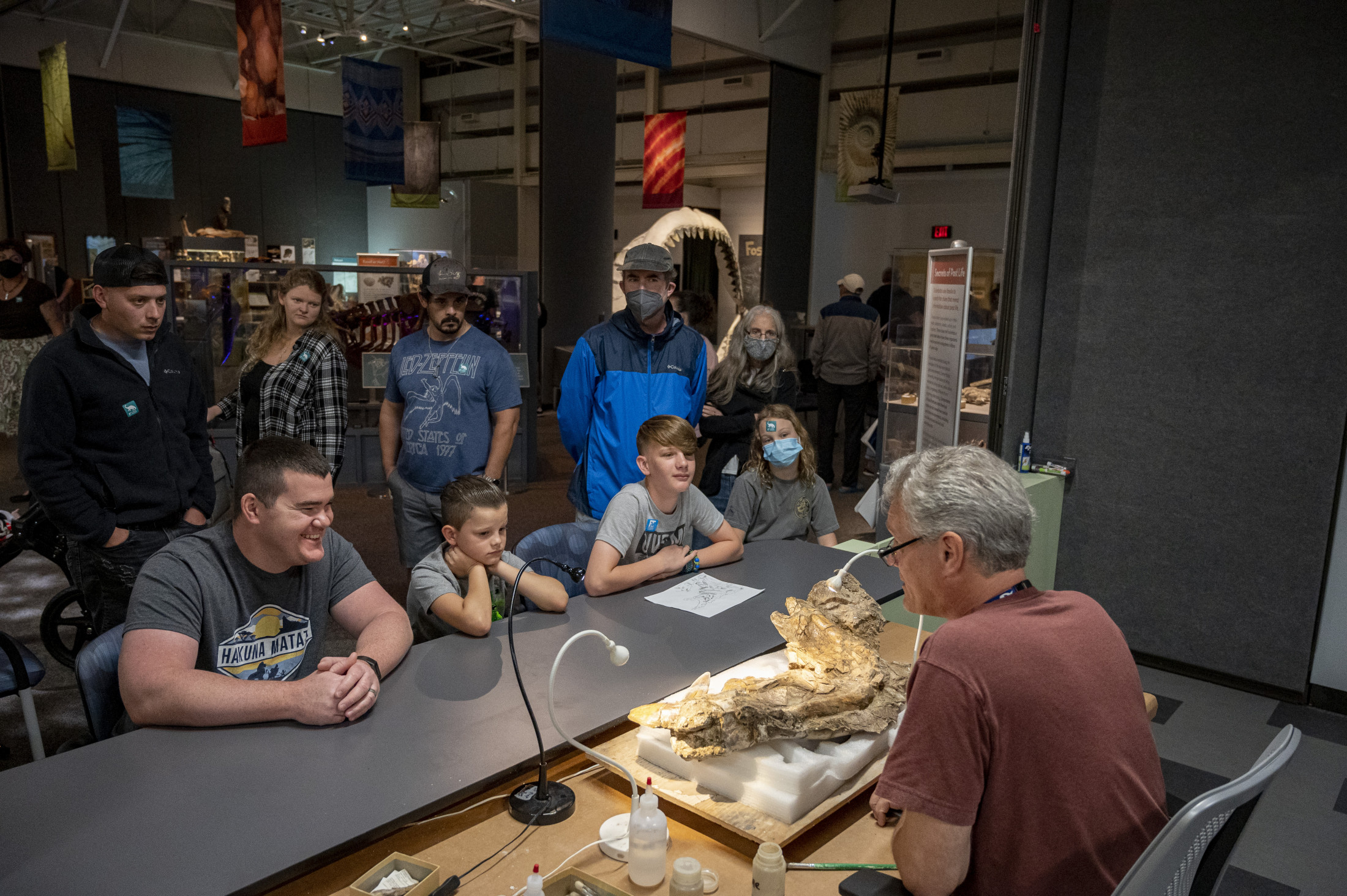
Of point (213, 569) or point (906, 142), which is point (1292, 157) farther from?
point (906, 142)

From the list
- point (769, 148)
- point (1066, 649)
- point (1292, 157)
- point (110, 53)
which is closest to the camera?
point (1066, 649)

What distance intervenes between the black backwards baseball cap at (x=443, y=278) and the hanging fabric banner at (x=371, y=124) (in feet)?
21.0

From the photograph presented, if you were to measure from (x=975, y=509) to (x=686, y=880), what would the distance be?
26.8 inches

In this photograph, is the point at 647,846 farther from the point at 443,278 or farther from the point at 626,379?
the point at 443,278

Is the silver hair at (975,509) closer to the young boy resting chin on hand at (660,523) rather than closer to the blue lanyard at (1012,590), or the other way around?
the blue lanyard at (1012,590)

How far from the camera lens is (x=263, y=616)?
188 cm

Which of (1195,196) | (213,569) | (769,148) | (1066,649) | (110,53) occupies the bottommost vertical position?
(213,569)

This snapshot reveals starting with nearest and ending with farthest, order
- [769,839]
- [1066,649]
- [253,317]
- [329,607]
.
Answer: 1. [1066,649]
2. [769,839]
3. [329,607]
4. [253,317]

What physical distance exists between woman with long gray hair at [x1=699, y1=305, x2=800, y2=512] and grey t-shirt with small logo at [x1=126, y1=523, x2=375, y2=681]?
2276 mm

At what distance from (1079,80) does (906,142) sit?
7.93 m

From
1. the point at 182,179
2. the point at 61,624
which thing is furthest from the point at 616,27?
the point at 182,179

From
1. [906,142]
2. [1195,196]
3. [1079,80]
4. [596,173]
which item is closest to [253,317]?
[596,173]

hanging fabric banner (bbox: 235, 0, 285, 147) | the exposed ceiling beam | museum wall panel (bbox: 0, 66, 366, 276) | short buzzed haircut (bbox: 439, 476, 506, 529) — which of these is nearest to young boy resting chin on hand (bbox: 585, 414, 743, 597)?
short buzzed haircut (bbox: 439, 476, 506, 529)

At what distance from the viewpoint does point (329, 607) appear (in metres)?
2.06
